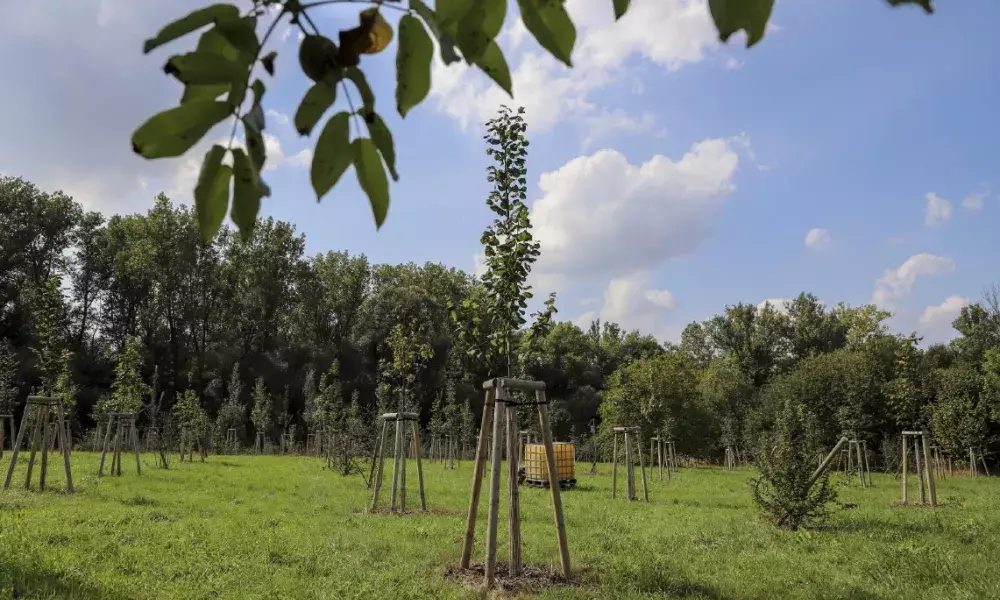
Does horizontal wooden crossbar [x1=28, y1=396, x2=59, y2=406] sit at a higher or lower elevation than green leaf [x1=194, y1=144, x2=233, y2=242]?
lower

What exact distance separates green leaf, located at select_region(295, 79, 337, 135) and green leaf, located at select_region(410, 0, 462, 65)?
139 millimetres

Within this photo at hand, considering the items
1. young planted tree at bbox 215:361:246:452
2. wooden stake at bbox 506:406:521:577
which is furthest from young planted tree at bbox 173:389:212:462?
wooden stake at bbox 506:406:521:577

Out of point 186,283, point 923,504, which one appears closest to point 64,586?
point 923,504

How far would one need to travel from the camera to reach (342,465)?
56.0 feet

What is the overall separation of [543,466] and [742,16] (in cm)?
1568

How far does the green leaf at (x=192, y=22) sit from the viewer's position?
2.30 ft

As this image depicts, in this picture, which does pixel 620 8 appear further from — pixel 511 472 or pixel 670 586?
pixel 670 586

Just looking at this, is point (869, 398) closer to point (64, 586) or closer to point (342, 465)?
point (342, 465)

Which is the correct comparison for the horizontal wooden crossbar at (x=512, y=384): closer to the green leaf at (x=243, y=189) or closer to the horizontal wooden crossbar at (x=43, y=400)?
the green leaf at (x=243, y=189)

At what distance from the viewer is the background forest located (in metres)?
26.8

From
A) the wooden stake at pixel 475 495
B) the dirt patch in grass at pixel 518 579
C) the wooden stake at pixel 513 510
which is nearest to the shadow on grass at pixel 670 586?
the dirt patch in grass at pixel 518 579

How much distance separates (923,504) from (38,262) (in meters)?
36.8

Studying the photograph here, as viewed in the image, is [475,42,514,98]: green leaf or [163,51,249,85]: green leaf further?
[475,42,514,98]: green leaf

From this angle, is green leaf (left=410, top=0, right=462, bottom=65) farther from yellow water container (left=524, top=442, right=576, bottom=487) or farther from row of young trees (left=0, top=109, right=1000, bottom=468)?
row of young trees (left=0, top=109, right=1000, bottom=468)
